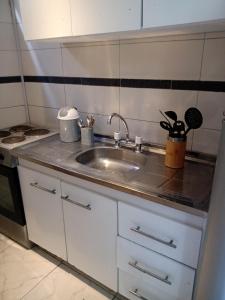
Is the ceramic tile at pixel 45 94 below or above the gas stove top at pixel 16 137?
above

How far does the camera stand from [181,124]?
1308 mm

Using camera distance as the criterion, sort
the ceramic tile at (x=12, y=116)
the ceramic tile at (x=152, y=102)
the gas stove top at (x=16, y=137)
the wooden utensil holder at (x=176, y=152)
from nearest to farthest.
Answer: the wooden utensil holder at (x=176, y=152), the ceramic tile at (x=152, y=102), the gas stove top at (x=16, y=137), the ceramic tile at (x=12, y=116)

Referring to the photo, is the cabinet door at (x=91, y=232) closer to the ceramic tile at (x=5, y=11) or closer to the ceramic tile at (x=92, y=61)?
the ceramic tile at (x=92, y=61)

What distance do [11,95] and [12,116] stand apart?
0.60 ft

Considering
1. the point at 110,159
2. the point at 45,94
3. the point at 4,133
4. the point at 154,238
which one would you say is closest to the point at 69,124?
the point at 110,159

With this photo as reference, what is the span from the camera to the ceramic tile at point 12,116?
2.15 metres

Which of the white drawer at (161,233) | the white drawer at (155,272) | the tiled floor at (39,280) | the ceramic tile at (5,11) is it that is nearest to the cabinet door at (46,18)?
the ceramic tile at (5,11)

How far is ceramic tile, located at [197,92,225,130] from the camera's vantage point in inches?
51.3

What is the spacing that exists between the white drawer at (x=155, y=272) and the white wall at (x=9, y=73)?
1.51 metres

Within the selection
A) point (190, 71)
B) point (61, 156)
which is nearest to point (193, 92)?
point (190, 71)

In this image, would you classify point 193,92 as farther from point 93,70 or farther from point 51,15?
point 51,15

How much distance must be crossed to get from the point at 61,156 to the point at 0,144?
20.6 inches

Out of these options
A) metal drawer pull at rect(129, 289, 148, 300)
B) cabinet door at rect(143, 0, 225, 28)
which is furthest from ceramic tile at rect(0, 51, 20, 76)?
metal drawer pull at rect(129, 289, 148, 300)

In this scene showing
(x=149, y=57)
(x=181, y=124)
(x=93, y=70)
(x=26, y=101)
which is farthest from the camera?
(x=26, y=101)
